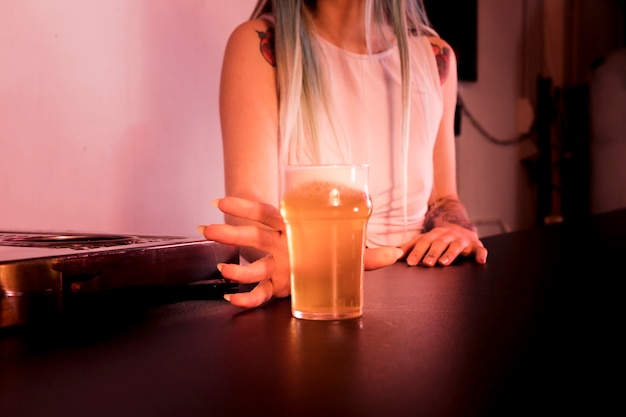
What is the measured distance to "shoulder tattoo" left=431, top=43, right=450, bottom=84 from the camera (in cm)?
170

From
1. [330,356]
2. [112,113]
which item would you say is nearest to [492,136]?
[112,113]

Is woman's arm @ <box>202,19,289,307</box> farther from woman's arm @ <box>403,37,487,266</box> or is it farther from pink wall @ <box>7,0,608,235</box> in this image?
woman's arm @ <box>403,37,487,266</box>

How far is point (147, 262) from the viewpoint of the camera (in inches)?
21.9

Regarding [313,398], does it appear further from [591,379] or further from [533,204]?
[533,204]

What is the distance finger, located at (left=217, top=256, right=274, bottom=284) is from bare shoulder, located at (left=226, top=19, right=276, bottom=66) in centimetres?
87

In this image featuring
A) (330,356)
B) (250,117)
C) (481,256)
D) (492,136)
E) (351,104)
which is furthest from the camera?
(492,136)

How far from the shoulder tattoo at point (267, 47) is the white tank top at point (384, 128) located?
0.42 ft

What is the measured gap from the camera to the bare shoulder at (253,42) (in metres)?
1.41

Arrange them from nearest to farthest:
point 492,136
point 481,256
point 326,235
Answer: point 326,235 < point 481,256 < point 492,136

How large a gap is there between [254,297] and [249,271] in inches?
1.1

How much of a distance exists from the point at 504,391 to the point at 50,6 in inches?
47.8

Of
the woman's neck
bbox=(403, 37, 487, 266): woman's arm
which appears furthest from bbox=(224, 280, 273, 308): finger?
the woman's neck

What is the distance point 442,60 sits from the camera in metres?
1.71

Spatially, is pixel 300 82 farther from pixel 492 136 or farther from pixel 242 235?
pixel 492 136
